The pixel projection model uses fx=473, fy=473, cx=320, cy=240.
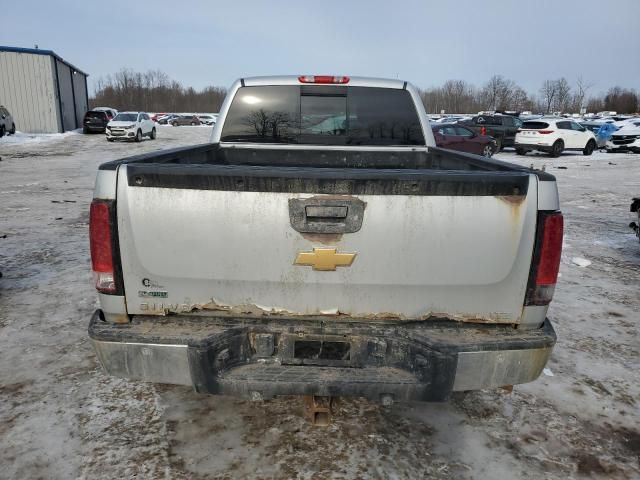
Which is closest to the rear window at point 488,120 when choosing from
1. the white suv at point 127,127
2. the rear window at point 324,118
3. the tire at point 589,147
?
the tire at point 589,147

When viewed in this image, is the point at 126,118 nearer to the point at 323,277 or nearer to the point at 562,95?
the point at 323,277

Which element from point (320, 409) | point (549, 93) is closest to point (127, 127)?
point (320, 409)

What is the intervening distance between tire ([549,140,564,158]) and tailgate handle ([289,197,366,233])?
75.6ft

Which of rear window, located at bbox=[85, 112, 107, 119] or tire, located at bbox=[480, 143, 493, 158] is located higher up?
rear window, located at bbox=[85, 112, 107, 119]

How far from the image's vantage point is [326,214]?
2238 millimetres

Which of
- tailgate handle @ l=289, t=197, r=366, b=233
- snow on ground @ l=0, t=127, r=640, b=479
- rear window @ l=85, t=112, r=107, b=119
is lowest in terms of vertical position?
snow on ground @ l=0, t=127, r=640, b=479

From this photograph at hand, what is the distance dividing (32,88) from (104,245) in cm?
3566

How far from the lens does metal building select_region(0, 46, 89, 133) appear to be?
30.7m

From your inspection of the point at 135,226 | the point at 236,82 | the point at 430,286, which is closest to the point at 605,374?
the point at 430,286

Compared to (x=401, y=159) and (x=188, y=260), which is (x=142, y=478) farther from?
(x=401, y=159)

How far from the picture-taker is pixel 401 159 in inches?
160

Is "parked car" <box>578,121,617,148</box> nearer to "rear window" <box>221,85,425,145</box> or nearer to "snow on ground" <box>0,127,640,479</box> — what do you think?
"snow on ground" <box>0,127,640,479</box>

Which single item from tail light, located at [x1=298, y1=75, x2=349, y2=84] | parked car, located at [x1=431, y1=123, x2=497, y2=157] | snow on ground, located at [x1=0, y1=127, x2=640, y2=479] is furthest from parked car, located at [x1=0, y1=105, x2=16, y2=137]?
tail light, located at [x1=298, y1=75, x2=349, y2=84]

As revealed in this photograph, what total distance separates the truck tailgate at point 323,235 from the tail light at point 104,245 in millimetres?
46
